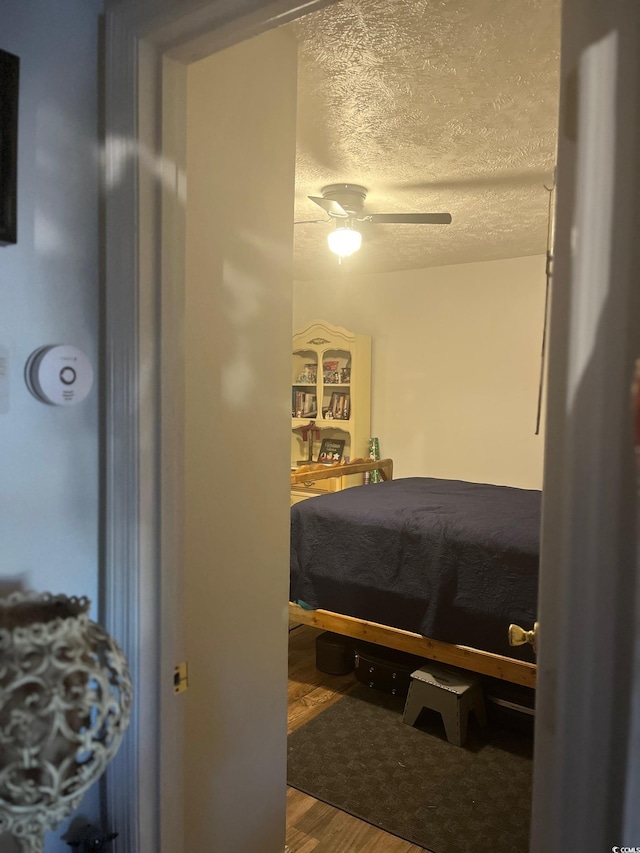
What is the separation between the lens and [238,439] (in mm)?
1582

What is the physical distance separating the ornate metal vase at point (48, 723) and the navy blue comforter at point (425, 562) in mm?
2030

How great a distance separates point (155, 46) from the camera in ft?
3.44

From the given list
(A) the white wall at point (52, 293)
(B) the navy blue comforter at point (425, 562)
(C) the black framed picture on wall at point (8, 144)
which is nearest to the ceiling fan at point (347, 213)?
(B) the navy blue comforter at point (425, 562)

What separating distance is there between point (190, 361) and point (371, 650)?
224cm

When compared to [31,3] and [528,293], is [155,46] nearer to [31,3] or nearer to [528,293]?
[31,3]

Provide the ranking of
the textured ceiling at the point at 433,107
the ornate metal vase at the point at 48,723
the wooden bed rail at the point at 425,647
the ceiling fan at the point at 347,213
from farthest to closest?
the ceiling fan at the point at 347,213 < the wooden bed rail at the point at 425,647 < the textured ceiling at the point at 433,107 < the ornate metal vase at the point at 48,723

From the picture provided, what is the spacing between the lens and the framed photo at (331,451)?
525 centimetres

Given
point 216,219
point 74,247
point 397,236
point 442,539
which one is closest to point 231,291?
point 216,219

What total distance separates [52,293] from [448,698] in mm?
2337

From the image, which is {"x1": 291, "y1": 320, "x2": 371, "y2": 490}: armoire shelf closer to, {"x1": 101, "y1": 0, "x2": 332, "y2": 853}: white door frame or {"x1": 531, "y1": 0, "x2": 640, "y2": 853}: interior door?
{"x1": 101, "y1": 0, "x2": 332, "y2": 853}: white door frame

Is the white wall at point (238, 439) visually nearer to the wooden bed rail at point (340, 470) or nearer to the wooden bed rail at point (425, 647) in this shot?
the wooden bed rail at point (425, 647)

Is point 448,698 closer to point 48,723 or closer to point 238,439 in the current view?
point 238,439

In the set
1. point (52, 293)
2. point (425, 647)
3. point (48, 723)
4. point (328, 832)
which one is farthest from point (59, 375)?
point (425, 647)

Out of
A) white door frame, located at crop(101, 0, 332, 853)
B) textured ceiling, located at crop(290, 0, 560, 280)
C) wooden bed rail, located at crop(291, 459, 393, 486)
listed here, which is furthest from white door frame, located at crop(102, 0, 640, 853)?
wooden bed rail, located at crop(291, 459, 393, 486)
